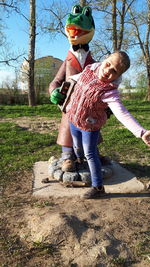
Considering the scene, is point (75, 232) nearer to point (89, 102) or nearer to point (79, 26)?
point (89, 102)

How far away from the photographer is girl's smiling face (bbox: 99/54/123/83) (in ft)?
7.05

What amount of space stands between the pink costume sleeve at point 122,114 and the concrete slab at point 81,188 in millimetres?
912

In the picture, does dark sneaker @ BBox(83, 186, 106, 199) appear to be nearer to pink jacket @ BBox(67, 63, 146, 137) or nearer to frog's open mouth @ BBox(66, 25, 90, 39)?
pink jacket @ BBox(67, 63, 146, 137)

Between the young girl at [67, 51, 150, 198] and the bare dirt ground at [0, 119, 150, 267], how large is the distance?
316mm

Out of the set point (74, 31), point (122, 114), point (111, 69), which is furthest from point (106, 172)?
Answer: point (74, 31)

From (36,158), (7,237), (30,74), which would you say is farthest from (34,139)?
(30,74)

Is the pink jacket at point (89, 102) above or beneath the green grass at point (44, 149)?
above

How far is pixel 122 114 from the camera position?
2209mm

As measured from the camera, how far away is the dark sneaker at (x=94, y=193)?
8.64 feet

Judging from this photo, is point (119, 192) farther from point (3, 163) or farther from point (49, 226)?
point (3, 163)

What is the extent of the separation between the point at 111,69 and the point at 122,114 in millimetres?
373

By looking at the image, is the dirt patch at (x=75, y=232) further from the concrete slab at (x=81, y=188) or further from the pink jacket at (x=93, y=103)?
the pink jacket at (x=93, y=103)

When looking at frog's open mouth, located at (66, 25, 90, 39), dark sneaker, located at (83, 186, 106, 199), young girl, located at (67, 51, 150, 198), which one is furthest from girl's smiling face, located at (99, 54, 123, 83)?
dark sneaker, located at (83, 186, 106, 199)

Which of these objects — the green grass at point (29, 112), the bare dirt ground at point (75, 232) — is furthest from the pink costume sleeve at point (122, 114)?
the green grass at point (29, 112)
